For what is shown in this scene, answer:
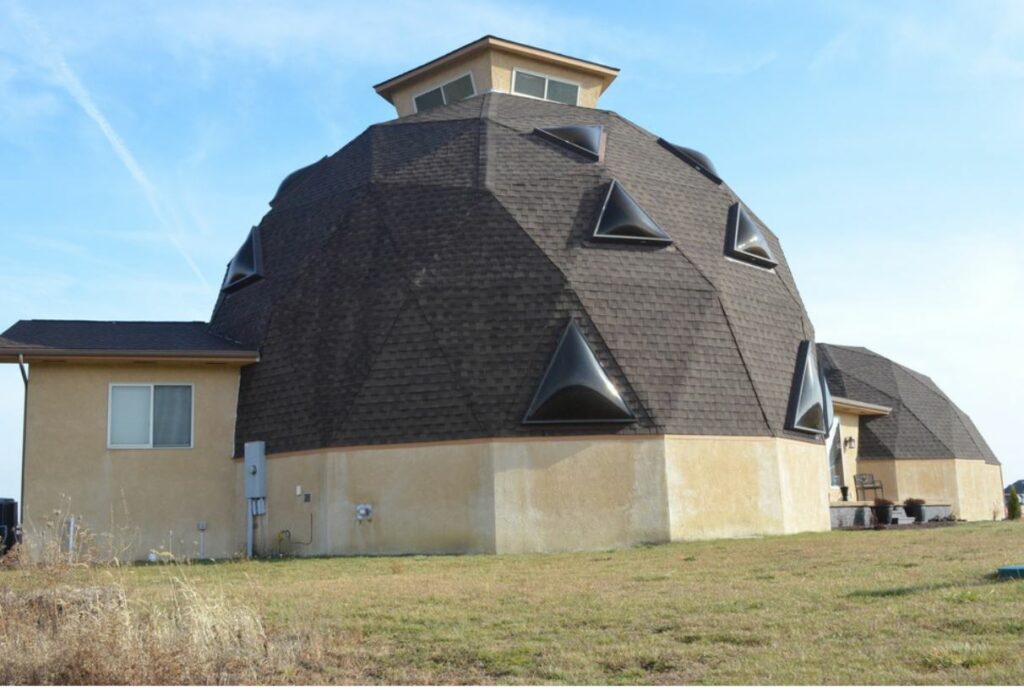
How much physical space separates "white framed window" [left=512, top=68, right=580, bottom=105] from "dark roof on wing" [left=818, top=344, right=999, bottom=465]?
46.4ft

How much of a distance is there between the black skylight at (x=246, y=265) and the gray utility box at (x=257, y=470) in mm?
4504

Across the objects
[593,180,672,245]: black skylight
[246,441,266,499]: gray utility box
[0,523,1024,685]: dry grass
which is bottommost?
[0,523,1024,685]: dry grass

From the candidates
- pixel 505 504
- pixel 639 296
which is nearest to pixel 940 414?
pixel 639 296

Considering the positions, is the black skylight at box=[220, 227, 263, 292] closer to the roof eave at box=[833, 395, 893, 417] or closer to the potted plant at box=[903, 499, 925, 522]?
the roof eave at box=[833, 395, 893, 417]

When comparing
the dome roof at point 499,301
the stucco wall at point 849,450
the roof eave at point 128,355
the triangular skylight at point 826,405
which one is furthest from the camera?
the stucco wall at point 849,450

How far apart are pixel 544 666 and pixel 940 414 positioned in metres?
36.3

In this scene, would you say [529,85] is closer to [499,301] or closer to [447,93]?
[447,93]

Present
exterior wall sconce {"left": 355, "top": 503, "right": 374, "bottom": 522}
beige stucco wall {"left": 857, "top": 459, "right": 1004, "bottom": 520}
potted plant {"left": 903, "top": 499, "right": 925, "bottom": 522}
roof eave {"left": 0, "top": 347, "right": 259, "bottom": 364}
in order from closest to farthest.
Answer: exterior wall sconce {"left": 355, "top": 503, "right": 374, "bottom": 522} < roof eave {"left": 0, "top": 347, "right": 259, "bottom": 364} < potted plant {"left": 903, "top": 499, "right": 925, "bottom": 522} < beige stucco wall {"left": 857, "top": 459, "right": 1004, "bottom": 520}

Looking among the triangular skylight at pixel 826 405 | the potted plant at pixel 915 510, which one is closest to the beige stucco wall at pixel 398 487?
the triangular skylight at pixel 826 405

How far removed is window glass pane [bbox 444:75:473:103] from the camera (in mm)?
29766

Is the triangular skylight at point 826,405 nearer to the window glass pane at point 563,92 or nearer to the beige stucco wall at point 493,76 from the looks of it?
the window glass pane at point 563,92

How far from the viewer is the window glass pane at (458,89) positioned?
29.8 meters

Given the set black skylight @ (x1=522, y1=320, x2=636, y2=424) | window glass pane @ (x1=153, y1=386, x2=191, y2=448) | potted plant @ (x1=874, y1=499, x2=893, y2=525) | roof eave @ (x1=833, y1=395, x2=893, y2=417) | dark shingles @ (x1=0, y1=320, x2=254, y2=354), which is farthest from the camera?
roof eave @ (x1=833, y1=395, x2=893, y2=417)

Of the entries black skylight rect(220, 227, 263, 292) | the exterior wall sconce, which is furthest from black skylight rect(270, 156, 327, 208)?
the exterior wall sconce
